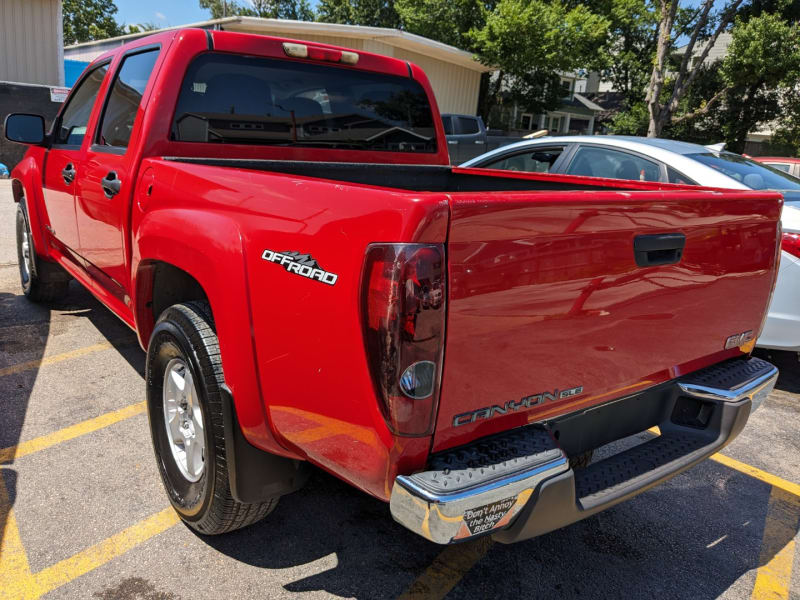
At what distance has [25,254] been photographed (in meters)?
5.39

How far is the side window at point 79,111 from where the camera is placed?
12.9ft

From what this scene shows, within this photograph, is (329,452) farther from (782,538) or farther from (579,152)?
(579,152)

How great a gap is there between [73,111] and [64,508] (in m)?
2.85

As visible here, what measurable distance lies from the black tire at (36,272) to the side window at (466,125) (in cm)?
1188

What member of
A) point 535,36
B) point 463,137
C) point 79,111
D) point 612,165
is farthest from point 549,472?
point 535,36

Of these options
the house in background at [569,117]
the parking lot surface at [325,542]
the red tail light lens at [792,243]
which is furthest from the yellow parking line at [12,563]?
the house in background at [569,117]

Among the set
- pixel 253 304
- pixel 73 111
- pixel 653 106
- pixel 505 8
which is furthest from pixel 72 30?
pixel 253 304

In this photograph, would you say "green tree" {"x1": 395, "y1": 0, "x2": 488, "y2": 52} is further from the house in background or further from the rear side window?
the rear side window

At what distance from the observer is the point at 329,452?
71.6 inches

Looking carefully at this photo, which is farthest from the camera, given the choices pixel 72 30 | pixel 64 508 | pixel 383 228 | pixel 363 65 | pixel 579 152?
pixel 72 30

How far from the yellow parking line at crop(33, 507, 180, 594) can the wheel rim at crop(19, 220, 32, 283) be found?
3.44m

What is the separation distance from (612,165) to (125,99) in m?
3.81

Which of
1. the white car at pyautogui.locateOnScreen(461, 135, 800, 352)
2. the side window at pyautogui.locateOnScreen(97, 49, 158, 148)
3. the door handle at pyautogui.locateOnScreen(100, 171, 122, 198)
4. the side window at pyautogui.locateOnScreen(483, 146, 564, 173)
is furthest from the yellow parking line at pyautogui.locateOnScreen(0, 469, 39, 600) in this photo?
the side window at pyautogui.locateOnScreen(483, 146, 564, 173)

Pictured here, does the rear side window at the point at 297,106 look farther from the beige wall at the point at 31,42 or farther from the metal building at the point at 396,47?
the beige wall at the point at 31,42
